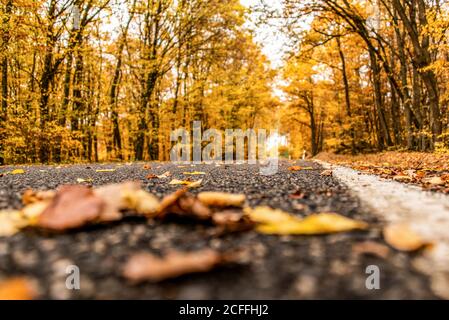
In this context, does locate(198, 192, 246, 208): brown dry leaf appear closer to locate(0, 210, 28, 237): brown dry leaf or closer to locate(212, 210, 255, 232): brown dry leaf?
locate(212, 210, 255, 232): brown dry leaf

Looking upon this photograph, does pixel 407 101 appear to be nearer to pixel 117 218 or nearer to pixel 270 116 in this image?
pixel 117 218

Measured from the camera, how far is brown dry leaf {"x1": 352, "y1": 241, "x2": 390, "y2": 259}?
80 cm

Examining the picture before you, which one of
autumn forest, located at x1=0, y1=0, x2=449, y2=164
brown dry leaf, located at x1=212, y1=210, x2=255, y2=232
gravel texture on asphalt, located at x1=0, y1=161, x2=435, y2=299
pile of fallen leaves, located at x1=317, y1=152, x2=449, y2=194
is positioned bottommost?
pile of fallen leaves, located at x1=317, y1=152, x2=449, y2=194

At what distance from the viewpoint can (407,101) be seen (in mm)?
Answer: 9859

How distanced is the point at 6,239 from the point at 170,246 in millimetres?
504

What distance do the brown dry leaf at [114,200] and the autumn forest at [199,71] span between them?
7.65 m

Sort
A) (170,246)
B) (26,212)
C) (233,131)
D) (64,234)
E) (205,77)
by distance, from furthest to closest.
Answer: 1. (233,131)
2. (205,77)
3. (26,212)
4. (64,234)
5. (170,246)

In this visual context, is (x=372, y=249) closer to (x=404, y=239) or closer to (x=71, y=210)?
(x=404, y=239)

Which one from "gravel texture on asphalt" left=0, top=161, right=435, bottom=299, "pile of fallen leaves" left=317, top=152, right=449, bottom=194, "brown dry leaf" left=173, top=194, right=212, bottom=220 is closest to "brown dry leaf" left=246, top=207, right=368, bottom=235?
"gravel texture on asphalt" left=0, top=161, right=435, bottom=299

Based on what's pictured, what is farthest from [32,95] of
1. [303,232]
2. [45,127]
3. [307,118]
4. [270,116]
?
[307,118]

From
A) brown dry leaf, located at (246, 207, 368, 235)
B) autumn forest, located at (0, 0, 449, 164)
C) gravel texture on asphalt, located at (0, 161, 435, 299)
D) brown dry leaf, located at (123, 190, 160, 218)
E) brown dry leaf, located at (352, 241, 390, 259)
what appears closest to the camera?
gravel texture on asphalt, located at (0, 161, 435, 299)

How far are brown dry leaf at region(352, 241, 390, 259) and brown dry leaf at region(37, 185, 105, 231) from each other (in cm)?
77

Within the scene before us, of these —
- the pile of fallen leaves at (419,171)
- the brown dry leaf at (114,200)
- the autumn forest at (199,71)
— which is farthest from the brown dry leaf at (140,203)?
the autumn forest at (199,71)
